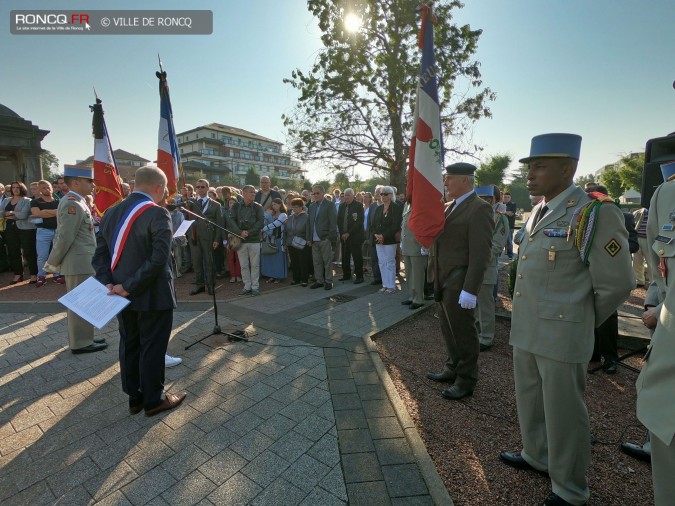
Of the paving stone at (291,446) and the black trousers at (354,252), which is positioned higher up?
the black trousers at (354,252)

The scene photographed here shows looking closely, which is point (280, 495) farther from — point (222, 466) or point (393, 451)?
point (393, 451)

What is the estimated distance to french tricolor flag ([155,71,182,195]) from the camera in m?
6.38

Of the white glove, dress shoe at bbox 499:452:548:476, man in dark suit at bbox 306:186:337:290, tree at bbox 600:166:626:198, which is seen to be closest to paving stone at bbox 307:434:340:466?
dress shoe at bbox 499:452:548:476

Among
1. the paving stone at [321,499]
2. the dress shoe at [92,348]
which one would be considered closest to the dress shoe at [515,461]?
the paving stone at [321,499]

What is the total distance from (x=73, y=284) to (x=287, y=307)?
3.39m

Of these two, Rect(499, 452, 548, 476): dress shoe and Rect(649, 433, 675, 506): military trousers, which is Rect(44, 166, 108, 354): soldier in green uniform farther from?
Rect(649, 433, 675, 506): military trousers

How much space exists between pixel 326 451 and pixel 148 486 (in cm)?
123

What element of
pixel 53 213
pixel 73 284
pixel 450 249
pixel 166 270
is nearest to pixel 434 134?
pixel 450 249

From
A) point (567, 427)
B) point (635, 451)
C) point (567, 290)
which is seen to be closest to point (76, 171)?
point (567, 290)

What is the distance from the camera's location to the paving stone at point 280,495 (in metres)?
2.10

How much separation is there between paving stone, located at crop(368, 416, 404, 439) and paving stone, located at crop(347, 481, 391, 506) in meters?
0.50

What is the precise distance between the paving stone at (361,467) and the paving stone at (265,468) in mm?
448

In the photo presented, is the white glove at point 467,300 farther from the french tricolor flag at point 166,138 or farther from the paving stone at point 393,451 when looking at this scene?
the french tricolor flag at point 166,138

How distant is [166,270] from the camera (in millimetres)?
3047
